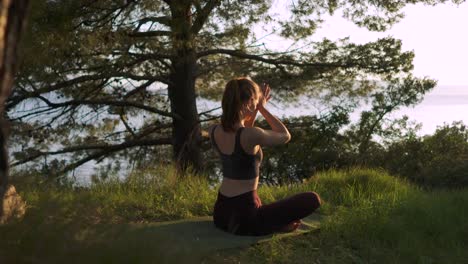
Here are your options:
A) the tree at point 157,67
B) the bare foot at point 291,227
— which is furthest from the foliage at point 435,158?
the bare foot at point 291,227

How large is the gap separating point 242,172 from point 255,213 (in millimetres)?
312

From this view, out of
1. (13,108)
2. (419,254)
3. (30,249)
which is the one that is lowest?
(419,254)

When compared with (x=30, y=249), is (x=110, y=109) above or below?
above

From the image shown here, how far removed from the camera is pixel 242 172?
13.7 feet

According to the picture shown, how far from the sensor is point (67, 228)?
98.3 inches

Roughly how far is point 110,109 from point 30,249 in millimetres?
9601

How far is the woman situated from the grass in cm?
20

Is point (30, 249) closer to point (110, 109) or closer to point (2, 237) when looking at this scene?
point (2, 237)

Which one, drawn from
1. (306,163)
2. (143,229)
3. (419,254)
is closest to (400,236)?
(419,254)

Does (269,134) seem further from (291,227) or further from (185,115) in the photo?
(185,115)

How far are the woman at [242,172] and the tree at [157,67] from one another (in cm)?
346

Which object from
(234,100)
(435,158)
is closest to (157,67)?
(435,158)

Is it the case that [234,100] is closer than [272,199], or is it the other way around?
[234,100]

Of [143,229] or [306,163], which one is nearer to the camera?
[143,229]
